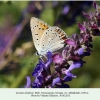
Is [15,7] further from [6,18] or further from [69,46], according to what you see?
[69,46]

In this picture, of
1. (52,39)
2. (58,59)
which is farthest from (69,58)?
(52,39)

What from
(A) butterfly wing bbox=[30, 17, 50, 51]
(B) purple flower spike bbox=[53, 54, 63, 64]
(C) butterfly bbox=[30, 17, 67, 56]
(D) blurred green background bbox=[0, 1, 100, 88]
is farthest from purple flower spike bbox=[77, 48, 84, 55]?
(D) blurred green background bbox=[0, 1, 100, 88]

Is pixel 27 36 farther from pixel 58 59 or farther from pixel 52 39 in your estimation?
pixel 58 59

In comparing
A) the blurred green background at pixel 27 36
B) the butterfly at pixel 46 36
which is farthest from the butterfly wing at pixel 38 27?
the blurred green background at pixel 27 36

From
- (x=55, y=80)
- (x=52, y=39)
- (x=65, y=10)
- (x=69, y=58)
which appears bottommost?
(x=55, y=80)

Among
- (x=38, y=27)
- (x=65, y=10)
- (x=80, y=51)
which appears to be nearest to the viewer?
(x=80, y=51)

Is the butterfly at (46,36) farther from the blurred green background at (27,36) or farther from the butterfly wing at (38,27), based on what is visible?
the blurred green background at (27,36)

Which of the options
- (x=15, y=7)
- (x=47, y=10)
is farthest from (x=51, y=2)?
(x=15, y=7)
